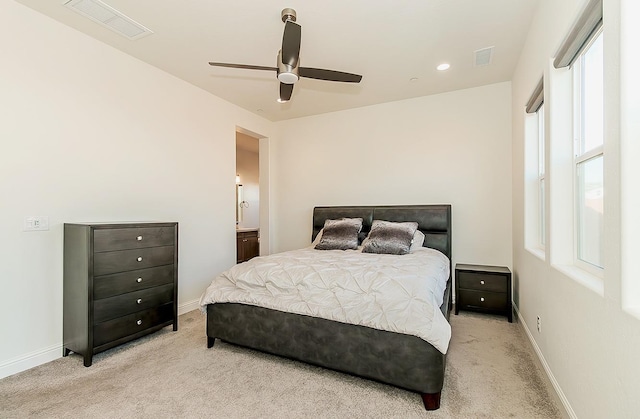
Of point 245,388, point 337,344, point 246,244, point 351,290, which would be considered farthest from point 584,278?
point 246,244

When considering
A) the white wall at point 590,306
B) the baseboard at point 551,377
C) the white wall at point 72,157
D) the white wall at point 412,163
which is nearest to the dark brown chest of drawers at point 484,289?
the baseboard at point 551,377

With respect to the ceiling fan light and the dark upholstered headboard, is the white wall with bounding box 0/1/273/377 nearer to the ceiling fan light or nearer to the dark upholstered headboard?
the ceiling fan light

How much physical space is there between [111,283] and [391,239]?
274 centimetres

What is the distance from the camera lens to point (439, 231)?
3.90 m

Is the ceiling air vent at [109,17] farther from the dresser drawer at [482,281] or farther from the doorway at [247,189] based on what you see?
the doorway at [247,189]

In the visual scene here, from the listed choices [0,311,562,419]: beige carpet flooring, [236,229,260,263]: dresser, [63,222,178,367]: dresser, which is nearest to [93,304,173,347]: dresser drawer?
[63,222,178,367]: dresser

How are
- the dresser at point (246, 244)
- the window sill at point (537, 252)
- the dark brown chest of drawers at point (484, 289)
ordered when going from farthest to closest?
the dresser at point (246, 244) → the dark brown chest of drawers at point (484, 289) → the window sill at point (537, 252)

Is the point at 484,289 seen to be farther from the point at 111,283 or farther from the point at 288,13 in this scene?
the point at 111,283

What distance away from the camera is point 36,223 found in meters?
2.41

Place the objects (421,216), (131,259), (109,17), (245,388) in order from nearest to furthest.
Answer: (245,388) < (109,17) < (131,259) < (421,216)

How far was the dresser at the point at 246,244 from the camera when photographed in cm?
595

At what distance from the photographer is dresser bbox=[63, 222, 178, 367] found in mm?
2398

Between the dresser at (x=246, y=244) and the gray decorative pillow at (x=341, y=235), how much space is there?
A: 248 cm

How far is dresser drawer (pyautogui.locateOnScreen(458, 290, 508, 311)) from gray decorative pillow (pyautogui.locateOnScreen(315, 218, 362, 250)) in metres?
1.36
